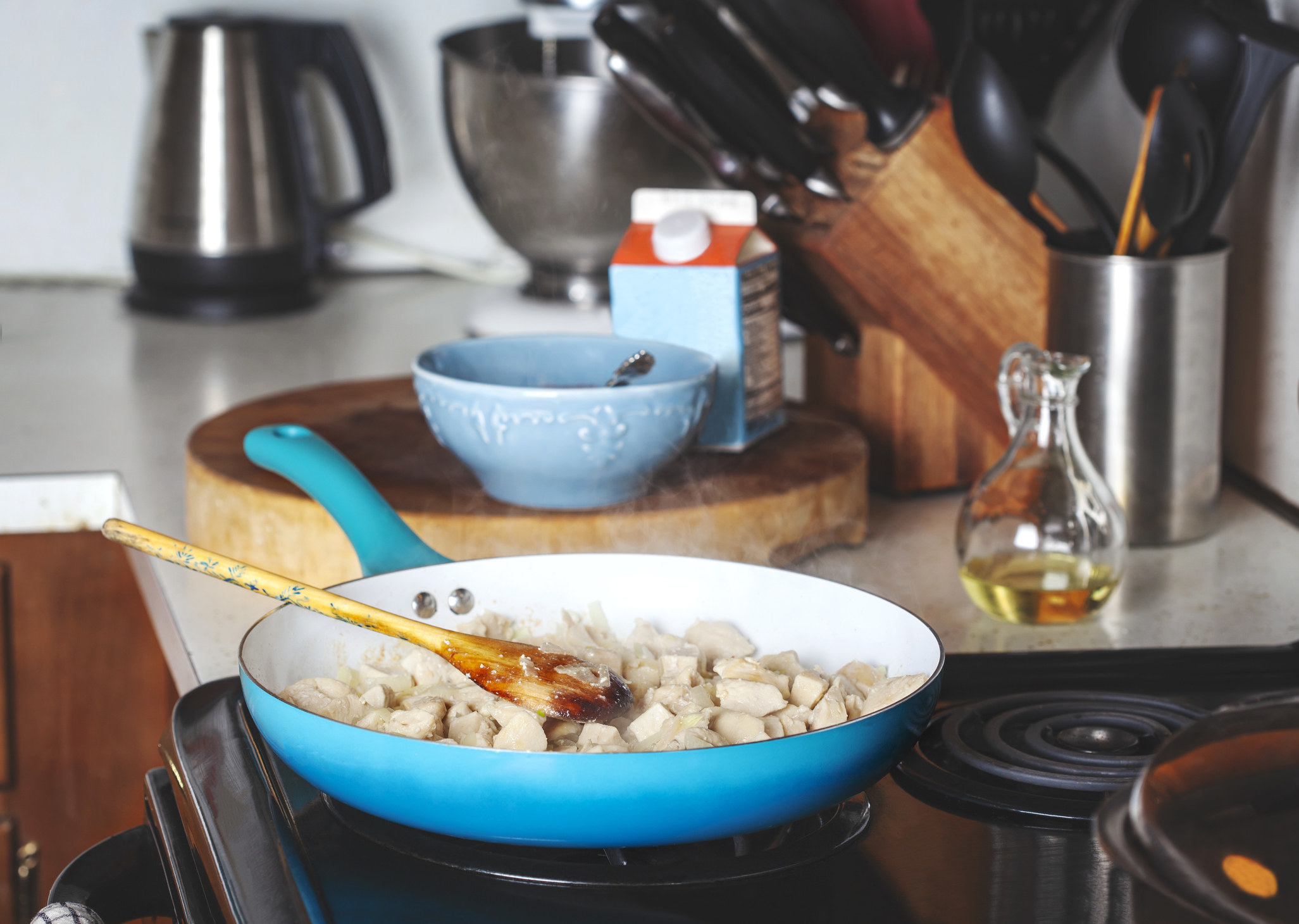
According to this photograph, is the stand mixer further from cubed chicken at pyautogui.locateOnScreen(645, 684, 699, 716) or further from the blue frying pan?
cubed chicken at pyautogui.locateOnScreen(645, 684, 699, 716)

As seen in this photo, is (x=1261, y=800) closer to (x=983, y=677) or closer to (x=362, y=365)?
(x=983, y=677)

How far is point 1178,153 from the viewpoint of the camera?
2.66ft

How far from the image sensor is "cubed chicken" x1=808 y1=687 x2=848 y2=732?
0.53 m

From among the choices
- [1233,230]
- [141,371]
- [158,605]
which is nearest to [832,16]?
[1233,230]

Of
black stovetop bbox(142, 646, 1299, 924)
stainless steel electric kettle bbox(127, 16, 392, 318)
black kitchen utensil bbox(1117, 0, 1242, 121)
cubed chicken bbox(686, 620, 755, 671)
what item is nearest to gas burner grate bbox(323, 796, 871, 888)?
black stovetop bbox(142, 646, 1299, 924)

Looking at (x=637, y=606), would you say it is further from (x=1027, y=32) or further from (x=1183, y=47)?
(x=1027, y=32)

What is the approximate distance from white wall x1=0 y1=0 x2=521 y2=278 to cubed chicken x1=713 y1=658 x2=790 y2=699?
1.27m

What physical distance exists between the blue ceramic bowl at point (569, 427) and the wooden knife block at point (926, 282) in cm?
17

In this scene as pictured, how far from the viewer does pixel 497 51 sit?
62.7 inches

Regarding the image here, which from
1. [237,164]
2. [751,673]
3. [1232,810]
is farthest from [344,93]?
[1232,810]

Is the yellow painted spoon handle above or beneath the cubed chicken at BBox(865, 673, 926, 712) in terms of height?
above

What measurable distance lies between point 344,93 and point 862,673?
1317 millimetres

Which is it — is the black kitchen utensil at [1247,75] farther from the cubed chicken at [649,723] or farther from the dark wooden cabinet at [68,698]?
the dark wooden cabinet at [68,698]

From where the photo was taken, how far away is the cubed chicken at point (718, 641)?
63 centimetres
